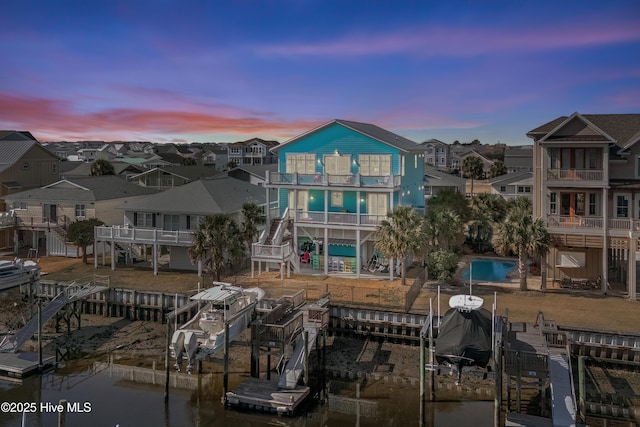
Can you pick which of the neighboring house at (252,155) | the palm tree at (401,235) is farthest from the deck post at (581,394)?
the neighboring house at (252,155)

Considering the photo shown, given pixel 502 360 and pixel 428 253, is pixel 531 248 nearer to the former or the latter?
pixel 428 253

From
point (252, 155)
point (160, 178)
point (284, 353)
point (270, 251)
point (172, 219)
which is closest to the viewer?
point (284, 353)

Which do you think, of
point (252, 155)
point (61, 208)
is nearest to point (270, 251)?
point (61, 208)

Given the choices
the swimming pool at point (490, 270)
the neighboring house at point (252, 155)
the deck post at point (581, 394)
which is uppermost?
the neighboring house at point (252, 155)

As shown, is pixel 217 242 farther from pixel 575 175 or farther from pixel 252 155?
pixel 252 155

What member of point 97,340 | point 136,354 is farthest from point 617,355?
point 97,340

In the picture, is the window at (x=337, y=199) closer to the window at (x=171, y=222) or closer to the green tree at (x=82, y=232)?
the window at (x=171, y=222)
